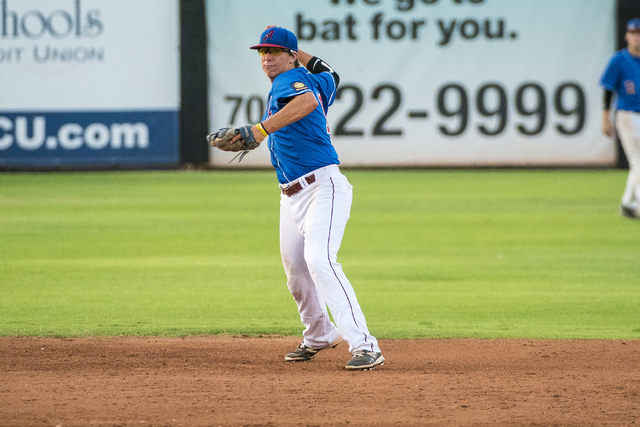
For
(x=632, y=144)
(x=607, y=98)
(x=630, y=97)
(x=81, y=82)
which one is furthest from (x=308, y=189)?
(x=81, y=82)

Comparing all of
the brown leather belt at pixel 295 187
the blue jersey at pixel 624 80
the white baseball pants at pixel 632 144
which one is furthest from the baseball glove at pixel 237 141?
the blue jersey at pixel 624 80

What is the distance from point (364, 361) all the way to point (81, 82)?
15.9 m

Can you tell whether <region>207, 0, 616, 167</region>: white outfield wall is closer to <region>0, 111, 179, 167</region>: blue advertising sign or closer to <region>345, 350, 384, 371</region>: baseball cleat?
<region>0, 111, 179, 167</region>: blue advertising sign

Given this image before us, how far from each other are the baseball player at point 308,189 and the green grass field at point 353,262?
110 centimetres

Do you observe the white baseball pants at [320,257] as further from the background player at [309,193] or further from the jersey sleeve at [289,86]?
the jersey sleeve at [289,86]

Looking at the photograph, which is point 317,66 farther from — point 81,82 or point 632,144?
point 81,82

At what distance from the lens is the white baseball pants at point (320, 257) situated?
4.90 meters

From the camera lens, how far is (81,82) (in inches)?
771

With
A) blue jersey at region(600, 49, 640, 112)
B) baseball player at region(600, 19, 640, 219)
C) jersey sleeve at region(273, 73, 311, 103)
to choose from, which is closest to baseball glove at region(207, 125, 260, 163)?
jersey sleeve at region(273, 73, 311, 103)

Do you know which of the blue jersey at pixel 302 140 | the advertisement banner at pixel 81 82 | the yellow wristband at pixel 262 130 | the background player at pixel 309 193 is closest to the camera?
the yellow wristband at pixel 262 130

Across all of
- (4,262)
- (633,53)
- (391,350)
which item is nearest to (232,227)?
(4,262)

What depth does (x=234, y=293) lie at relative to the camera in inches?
297

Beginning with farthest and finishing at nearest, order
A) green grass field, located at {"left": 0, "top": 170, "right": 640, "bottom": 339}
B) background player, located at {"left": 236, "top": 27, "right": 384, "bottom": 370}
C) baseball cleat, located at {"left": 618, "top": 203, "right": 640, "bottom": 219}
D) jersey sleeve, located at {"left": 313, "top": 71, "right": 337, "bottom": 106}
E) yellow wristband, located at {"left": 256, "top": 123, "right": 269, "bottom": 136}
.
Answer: baseball cleat, located at {"left": 618, "top": 203, "right": 640, "bottom": 219}
green grass field, located at {"left": 0, "top": 170, "right": 640, "bottom": 339}
jersey sleeve, located at {"left": 313, "top": 71, "right": 337, "bottom": 106}
background player, located at {"left": 236, "top": 27, "right": 384, "bottom": 370}
yellow wristband, located at {"left": 256, "top": 123, "right": 269, "bottom": 136}

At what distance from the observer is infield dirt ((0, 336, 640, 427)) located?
4.06 metres
